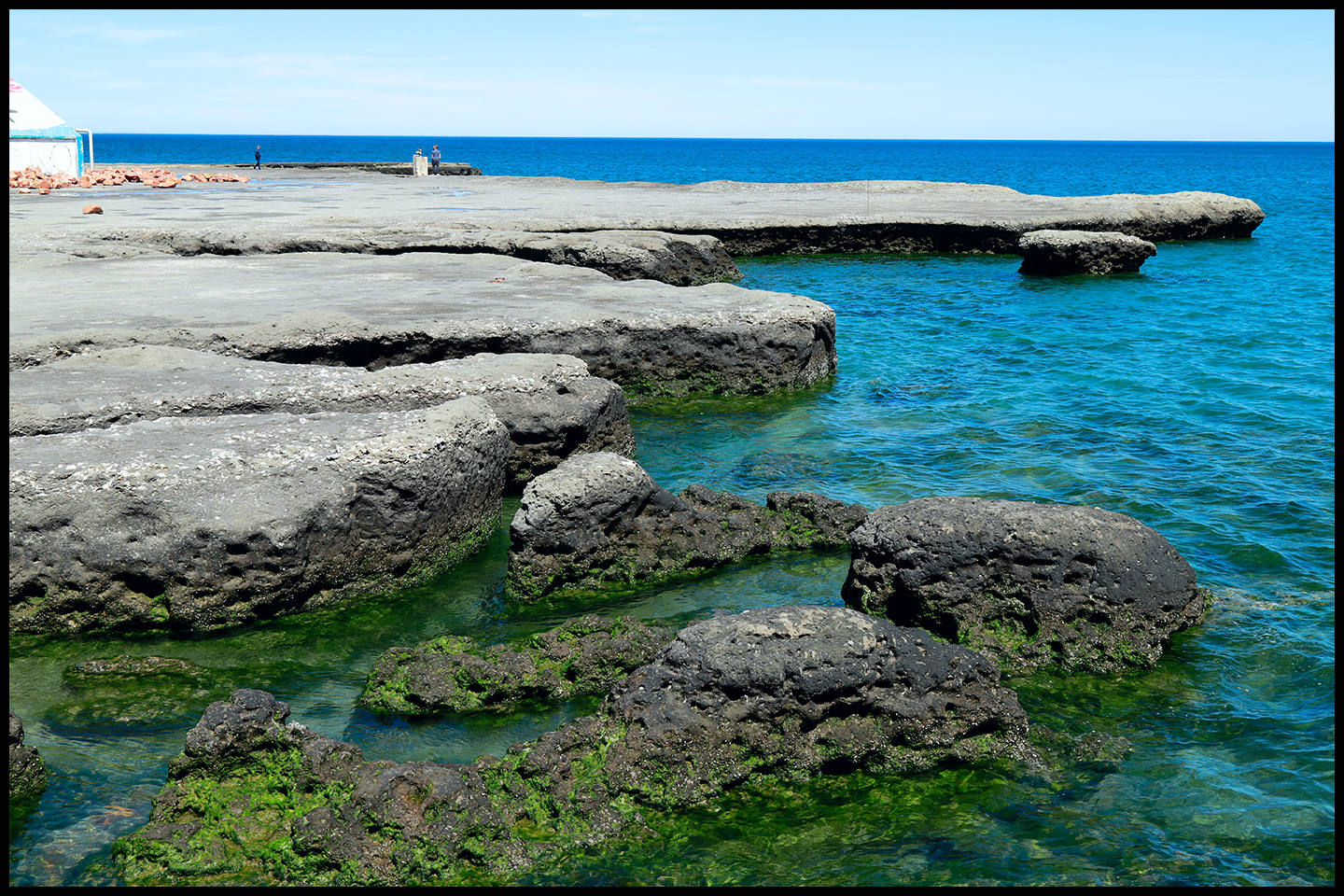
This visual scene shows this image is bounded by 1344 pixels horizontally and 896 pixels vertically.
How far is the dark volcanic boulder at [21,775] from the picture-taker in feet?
14.4

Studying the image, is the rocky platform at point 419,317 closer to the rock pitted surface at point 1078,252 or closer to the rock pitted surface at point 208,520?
the rock pitted surface at point 208,520

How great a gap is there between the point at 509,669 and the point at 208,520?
1.99 meters

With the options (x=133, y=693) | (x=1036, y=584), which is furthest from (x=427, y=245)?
(x=1036, y=584)

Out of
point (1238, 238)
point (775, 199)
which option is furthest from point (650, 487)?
point (1238, 238)

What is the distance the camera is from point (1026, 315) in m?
18.4

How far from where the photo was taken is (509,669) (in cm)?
538

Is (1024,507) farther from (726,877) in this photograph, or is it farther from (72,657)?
(72,657)

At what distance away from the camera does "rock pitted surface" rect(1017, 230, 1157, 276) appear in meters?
22.6

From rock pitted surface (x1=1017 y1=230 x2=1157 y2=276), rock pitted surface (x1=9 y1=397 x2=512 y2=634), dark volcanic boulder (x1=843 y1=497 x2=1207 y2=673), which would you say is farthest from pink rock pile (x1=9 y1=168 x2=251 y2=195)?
dark volcanic boulder (x1=843 y1=497 x2=1207 y2=673)

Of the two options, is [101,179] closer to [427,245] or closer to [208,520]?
[427,245]

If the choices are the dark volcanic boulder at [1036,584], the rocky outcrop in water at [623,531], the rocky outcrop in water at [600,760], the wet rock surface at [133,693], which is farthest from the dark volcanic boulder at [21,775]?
the dark volcanic boulder at [1036,584]

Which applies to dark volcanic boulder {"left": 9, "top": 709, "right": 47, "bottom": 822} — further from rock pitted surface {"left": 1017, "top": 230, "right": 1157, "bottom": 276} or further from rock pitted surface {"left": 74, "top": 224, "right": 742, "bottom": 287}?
rock pitted surface {"left": 1017, "top": 230, "right": 1157, "bottom": 276}

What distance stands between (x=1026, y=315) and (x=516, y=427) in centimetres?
1292

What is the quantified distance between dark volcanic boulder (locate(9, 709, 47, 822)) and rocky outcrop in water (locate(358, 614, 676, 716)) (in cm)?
145
